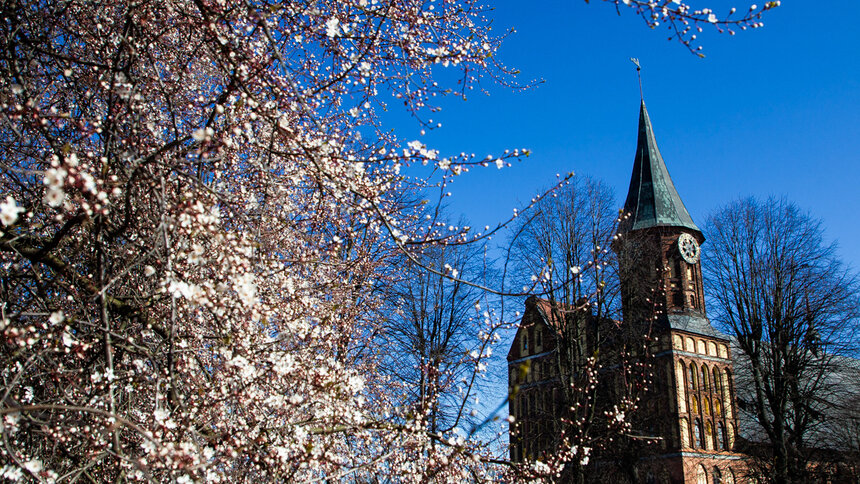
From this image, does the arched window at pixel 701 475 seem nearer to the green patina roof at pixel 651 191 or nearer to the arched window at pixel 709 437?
the arched window at pixel 709 437

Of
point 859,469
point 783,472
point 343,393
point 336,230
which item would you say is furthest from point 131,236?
point 859,469

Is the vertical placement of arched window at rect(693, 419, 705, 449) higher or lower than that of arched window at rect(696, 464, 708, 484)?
higher

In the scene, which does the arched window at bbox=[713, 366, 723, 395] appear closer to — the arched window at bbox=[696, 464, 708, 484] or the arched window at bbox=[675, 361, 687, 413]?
the arched window at bbox=[675, 361, 687, 413]

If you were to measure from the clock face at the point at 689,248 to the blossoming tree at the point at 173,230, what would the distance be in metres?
34.9

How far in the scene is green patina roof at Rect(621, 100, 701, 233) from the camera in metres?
38.0

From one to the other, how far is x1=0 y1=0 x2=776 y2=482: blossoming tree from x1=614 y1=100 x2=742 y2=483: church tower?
2076cm

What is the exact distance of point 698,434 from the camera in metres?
32.9

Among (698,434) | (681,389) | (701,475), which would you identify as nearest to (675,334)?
(681,389)

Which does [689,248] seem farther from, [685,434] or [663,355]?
[685,434]

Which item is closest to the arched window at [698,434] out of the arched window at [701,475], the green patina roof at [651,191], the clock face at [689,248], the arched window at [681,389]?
the arched window at [681,389]

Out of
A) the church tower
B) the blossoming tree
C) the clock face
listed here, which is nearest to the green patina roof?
the church tower

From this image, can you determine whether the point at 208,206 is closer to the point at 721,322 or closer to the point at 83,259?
the point at 83,259

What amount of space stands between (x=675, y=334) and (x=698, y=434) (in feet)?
17.9

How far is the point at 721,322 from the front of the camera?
26734mm
